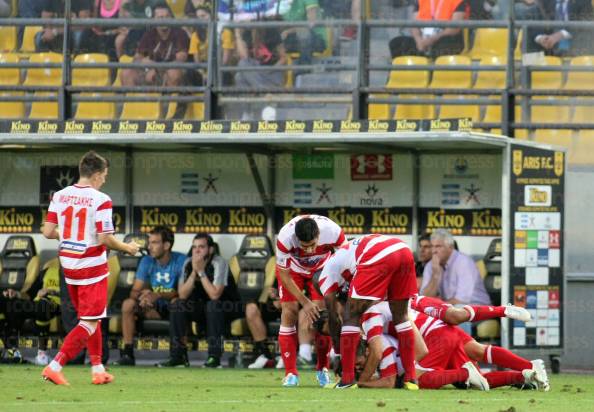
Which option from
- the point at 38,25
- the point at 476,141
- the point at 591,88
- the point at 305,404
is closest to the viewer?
the point at 305,404

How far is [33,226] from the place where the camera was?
60.1 ft

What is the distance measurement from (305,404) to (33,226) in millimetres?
8602

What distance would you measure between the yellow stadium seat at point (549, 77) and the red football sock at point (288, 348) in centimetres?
517

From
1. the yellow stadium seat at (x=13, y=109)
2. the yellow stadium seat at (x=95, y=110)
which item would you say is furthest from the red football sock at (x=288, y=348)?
the yellow stadium seat at (x=13, y=109)

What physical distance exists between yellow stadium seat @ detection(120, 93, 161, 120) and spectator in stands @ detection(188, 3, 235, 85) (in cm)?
51

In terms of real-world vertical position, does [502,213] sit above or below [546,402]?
above

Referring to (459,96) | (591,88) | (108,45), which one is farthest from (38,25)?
(591,88)

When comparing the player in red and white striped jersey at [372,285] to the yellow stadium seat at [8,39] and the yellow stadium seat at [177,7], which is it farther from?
the yellow stadium seat at [8,39]

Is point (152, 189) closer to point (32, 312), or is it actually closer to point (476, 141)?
point (32, 312)

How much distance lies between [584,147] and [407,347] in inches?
215

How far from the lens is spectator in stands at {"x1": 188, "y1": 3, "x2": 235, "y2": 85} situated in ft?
56.2

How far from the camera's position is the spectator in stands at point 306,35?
16.8 metres

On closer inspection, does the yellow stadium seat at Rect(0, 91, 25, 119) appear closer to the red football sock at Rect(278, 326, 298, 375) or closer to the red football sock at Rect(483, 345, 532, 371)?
the red football sock at Rect(278, 326, 298, 375)

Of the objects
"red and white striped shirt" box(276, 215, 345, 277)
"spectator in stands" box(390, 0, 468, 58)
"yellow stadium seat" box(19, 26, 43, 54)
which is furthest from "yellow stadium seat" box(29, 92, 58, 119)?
"red and white striped shirt" box(276, 215, 345, 277)
